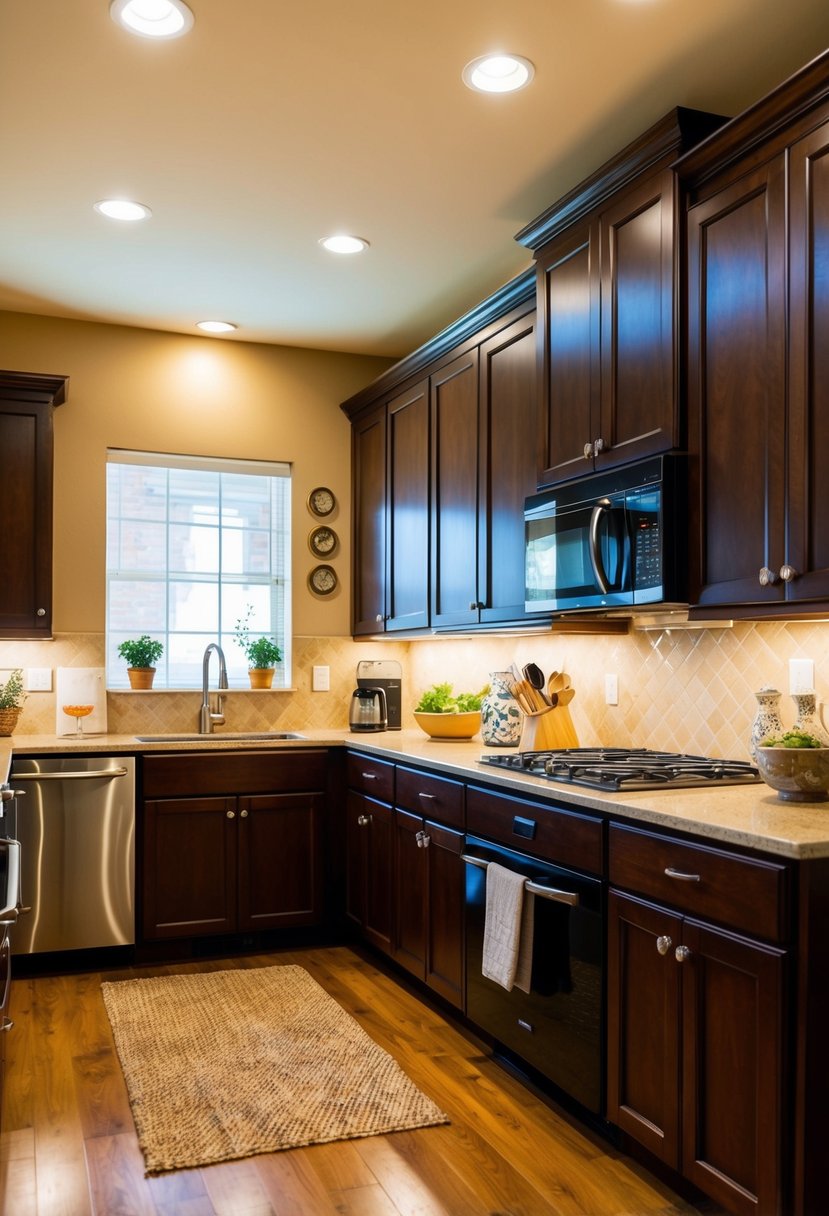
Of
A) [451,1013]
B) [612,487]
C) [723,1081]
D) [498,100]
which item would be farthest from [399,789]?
[498,100]

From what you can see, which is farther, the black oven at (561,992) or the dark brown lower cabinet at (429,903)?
the dark brown lower cabinet at (429,903)

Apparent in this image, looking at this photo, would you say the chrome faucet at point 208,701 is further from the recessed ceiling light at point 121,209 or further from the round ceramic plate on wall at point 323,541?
the recessed ceiling light at point 121,209

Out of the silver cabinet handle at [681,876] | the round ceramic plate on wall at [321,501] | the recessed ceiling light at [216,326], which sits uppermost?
the recessed ceiling light at [216,326]

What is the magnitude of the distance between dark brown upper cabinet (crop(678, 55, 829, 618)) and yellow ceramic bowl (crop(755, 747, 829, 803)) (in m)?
0.31

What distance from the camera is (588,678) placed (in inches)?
149

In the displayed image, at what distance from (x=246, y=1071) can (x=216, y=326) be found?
319 centimetres

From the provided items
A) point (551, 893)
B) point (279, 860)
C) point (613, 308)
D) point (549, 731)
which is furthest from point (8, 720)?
point (613, 308)

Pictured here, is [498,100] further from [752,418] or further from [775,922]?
[775,922]

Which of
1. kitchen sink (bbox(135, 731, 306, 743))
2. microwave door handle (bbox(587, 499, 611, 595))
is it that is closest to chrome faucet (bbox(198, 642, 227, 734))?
Result: kitchen sink (bbox(135, 731, 306, 743))

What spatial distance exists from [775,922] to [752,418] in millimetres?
1151

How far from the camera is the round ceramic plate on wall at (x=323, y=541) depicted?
16.8ft

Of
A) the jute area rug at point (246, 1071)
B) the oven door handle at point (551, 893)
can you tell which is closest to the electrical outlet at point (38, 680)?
the jute area rug at point (246, 1071)

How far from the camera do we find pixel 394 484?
15.3 feet

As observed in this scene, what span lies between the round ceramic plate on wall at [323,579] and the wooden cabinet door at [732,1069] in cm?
325
